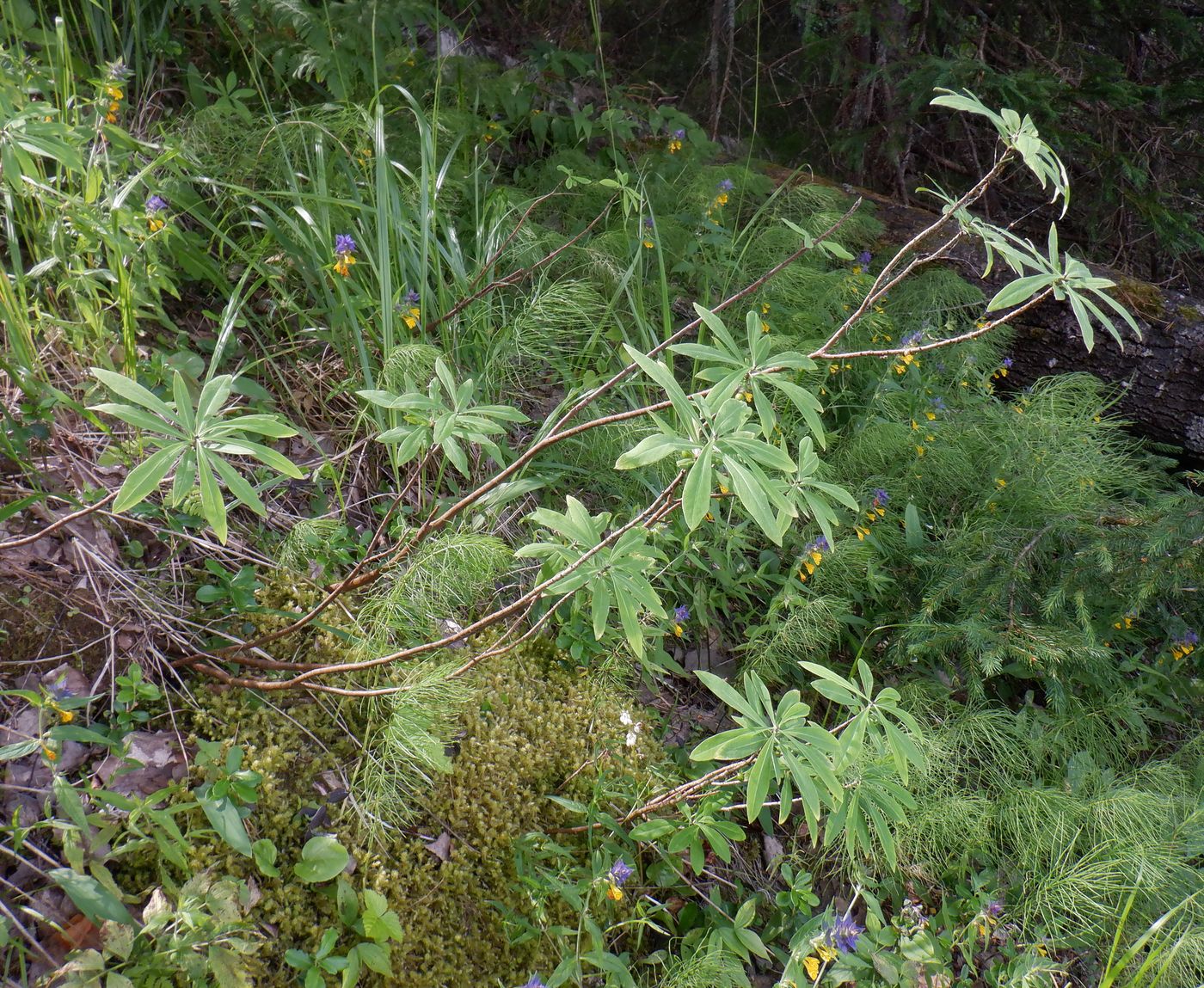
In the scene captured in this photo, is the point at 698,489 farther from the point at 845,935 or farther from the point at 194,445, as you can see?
the point at 845,935

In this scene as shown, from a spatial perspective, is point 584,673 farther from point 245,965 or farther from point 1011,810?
point 1011,810

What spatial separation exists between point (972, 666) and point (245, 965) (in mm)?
1983

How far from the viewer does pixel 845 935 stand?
1776mm

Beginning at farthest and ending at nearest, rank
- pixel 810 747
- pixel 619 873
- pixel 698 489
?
pixel 619 873, pixel 810 747, pixel 698 489

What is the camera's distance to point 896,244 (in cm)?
388

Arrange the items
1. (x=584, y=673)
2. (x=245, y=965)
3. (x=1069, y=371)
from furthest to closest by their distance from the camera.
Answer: (x=1069, y=371) → (x=584, y=673) → (x=245, y=965)

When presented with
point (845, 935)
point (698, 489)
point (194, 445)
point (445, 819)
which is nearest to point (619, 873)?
point (445, 819)

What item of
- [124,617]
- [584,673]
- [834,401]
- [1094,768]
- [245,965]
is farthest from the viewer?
[834,401]

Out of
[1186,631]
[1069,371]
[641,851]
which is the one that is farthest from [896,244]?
[641,851]

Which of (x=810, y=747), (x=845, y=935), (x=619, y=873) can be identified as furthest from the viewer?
(x=845, y=935)

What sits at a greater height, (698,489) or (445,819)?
(698,489)

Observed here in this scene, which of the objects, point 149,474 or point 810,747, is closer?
point 149,474

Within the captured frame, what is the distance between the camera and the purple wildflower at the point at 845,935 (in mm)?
1721

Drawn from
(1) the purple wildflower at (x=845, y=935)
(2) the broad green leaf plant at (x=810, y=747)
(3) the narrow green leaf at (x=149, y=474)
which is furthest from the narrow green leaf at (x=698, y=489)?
(1) the purple wildflower at (x=845, y=935)
